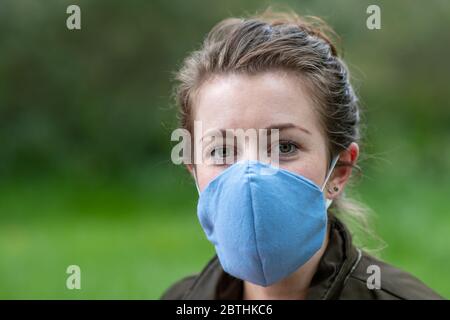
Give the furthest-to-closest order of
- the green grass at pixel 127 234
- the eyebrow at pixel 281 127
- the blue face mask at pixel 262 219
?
the green grass at pixel 127 234 < the eyebrow at pixel 281 127 < the blue face mask at pixel 262 219

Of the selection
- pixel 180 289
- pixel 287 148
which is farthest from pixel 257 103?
pixel 180 289

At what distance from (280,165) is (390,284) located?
58 cm

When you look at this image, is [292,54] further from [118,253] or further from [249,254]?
[118,253]

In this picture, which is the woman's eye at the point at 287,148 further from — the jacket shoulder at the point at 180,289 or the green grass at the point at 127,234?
the green grass at the point at 127,234

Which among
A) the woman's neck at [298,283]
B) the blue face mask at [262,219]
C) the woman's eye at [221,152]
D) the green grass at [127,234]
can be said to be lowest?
the green grass at [127,234]

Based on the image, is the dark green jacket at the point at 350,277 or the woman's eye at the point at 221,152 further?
the dark green jacket at the point at 350,277

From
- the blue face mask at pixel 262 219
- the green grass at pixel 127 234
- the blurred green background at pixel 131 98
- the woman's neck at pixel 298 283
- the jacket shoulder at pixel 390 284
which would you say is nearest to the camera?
the blue face mask at pixel 262 219

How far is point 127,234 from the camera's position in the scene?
7102 millimetres

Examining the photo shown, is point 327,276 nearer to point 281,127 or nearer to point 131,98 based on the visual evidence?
point 281,127

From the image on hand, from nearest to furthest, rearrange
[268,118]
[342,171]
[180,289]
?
[268,118]
[342,171]
[180,289]

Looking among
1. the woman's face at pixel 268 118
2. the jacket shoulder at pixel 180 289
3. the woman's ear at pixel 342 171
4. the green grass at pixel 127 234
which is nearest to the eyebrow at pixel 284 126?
the woman's face at pixel 268 118

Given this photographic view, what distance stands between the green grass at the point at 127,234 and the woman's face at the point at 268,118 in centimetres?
286

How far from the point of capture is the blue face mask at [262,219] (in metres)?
2.27

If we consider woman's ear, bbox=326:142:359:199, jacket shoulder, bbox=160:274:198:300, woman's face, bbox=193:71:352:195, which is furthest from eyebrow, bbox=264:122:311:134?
jacket shoulder, bbox=160:274:198:300
